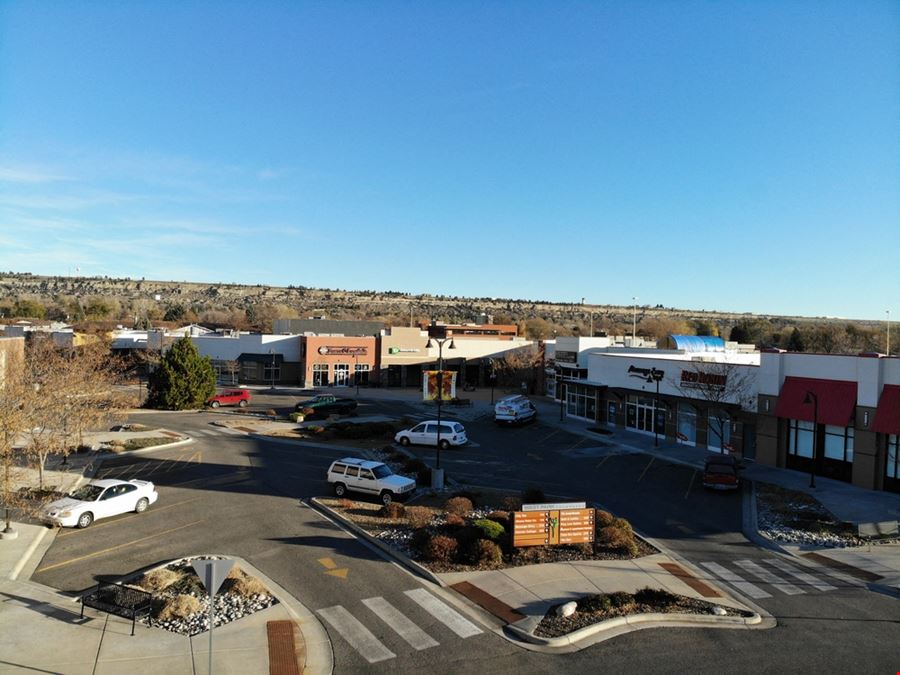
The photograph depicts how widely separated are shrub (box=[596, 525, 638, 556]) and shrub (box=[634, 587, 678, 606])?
3.35 meters

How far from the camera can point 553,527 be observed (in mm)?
19250

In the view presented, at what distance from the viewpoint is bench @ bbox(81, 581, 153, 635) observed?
13.9m

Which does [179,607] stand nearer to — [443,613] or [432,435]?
[443,613]

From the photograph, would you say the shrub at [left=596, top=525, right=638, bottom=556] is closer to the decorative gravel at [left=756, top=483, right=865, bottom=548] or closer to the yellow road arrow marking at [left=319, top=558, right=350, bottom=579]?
the decorative gravel at [left=756, top=483, right=865, bottom=548]

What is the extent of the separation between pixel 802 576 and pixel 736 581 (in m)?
2.29

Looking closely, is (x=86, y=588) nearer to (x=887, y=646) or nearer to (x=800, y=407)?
(x=887, y=646)

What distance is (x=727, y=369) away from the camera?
116 feet

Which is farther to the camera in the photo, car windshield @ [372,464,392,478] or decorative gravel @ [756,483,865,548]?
car windshield @ [372,464,392,478]

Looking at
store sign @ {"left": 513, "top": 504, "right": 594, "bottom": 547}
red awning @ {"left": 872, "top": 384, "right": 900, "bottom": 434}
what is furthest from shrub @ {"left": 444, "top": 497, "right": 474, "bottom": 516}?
red awning @ {"left": 872, "top": 384, "right": 900, "bottom": 434}

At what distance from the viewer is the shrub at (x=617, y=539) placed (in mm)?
19250

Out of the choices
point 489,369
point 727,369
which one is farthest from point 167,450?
point 489,369

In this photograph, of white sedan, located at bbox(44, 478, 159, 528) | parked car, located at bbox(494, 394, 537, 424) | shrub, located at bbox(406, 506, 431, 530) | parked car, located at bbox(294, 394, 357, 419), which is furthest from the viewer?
parked car, located at bbox(294, 394, 357, 419)

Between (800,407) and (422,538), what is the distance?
22559mm

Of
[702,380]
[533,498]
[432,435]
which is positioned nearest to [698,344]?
[702,380]
